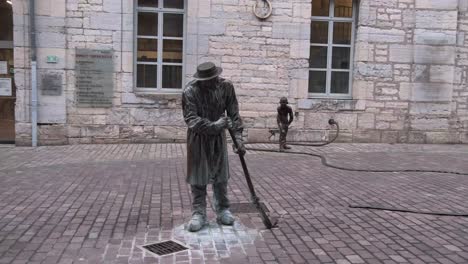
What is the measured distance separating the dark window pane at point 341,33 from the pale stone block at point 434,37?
1.49 m

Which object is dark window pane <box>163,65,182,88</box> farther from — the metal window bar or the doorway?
the doorway

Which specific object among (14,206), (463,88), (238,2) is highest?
(238,2)

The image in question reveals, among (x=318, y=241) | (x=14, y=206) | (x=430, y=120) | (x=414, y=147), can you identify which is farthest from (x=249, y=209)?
(x=430, y=120)

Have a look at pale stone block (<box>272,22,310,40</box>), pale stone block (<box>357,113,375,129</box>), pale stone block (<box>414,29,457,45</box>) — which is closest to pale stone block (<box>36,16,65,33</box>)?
pale stone block (<box>272,22,310,40</box>)

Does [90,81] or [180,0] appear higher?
[180,0]

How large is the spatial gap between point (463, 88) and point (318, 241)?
29.6ft

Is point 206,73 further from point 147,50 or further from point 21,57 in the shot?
point 21,57

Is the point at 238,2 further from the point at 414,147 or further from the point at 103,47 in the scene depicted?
the point at 414,147

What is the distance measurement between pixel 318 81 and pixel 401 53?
1.96 metres

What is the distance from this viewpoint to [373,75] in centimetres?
1153

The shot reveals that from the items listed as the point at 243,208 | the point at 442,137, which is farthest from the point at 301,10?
the point at 243,208

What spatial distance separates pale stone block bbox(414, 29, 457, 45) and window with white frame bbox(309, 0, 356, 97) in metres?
1.47

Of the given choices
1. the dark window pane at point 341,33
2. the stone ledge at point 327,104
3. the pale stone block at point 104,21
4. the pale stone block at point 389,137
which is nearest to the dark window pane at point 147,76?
the pale stone block at point 104,21

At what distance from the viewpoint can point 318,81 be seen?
38.8ft
